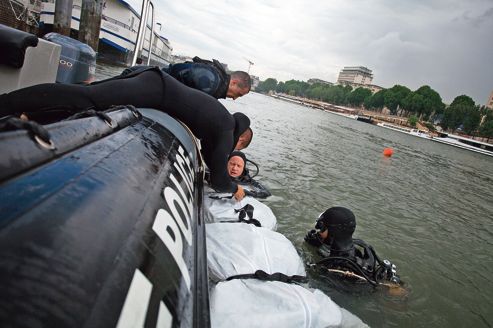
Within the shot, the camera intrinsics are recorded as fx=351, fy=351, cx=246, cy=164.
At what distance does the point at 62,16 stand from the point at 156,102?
748 centimetres

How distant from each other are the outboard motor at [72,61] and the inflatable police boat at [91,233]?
15.6 ft

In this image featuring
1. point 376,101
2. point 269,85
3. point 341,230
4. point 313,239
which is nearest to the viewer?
point 341,230

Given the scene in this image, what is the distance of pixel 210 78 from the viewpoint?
353 centimetres

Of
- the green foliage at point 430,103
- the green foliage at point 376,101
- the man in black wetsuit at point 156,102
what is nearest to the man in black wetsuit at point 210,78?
the man in black wetsuit at point 156,102

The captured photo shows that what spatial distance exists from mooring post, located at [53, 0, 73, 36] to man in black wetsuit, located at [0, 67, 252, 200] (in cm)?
709

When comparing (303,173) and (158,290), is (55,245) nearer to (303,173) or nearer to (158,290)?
(158,290)

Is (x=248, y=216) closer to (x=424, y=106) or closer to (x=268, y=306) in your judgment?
(x=268, y=306)

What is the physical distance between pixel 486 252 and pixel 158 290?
7.28m

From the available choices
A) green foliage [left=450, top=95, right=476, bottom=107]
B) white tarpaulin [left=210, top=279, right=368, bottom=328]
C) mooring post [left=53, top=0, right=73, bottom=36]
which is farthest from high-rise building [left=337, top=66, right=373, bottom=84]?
white tarpaulin [left=210, top=279, right=368, bottom=328]

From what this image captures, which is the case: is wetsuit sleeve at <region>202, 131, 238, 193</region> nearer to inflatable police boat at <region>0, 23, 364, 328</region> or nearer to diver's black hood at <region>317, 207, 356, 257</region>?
inflatable police boat at <region>0, 23, 364, 328</region>

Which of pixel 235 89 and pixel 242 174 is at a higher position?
pixel 235 89

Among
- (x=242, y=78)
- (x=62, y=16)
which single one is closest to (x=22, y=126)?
(x=242, y=78)

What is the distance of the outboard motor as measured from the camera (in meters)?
5.85

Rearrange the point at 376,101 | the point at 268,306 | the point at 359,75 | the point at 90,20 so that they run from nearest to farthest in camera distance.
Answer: the point at 268,306 < the point at 90,20 < the point at 376,101 < the point at 359,75
